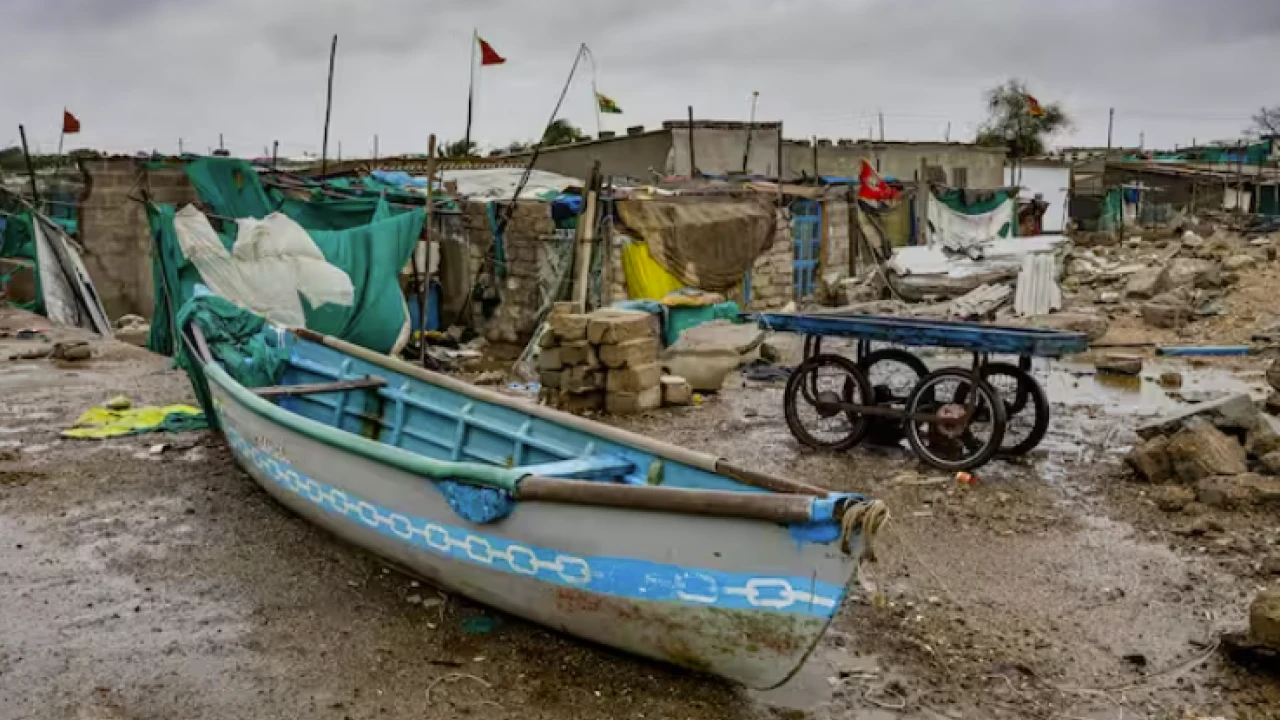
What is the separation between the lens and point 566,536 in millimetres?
4852

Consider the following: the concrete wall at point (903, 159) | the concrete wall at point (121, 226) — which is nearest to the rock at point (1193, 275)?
the concrete wall at point (903, 159)

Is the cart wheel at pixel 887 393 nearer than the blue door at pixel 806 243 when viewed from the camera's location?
Yes

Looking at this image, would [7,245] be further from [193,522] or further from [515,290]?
[193,522]

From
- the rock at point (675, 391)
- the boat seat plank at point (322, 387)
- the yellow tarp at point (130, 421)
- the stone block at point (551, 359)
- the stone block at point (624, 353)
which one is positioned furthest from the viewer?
the rock at point (675, 391)

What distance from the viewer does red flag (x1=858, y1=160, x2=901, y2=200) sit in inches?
766

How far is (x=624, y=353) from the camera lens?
10211 mm

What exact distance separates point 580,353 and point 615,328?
46cm

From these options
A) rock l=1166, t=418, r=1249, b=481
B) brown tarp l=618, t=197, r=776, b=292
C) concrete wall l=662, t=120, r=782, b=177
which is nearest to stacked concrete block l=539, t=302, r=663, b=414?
rock l=1166, t=418, r=1249, b=481

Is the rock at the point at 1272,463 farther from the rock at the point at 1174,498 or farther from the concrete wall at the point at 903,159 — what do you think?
the concrete wall at the point at 903,159

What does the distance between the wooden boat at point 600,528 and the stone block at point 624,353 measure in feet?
10.6

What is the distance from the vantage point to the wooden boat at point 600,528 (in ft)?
14.0

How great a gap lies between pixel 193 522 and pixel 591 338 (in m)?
4.12

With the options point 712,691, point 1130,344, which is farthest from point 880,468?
point 1130,344

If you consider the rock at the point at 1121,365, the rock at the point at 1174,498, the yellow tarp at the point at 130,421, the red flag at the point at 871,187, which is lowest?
the yellow tarp at the point at 130,421
